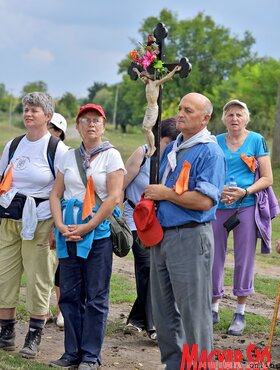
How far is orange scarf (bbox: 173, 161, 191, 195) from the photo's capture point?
16.6ft

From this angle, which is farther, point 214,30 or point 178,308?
point 214,30

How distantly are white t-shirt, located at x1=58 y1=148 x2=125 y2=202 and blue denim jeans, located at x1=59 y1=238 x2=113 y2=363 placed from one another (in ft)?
1.27

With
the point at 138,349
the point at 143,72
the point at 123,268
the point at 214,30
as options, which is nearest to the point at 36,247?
the point at 138,349

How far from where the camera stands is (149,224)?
5.21 metres

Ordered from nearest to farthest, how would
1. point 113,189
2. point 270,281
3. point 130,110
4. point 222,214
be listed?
point 113,189 < point 222,214 < point 270,281 < point 130,110

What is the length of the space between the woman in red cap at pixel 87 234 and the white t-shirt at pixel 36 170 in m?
0.26

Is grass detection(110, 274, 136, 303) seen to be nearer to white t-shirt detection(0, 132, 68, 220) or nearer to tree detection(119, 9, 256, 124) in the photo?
white t-shirt detection(0, 132, 68, 220)

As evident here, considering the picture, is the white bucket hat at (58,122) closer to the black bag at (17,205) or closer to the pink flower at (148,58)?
the black bag at (17,205)

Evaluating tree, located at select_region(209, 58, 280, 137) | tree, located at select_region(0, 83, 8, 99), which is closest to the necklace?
tree, located at select_region(209, 58, 280, 137)

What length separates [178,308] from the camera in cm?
528

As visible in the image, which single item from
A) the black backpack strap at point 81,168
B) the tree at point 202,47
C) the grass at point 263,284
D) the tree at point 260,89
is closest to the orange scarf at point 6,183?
the black backpack strap at point 81,168

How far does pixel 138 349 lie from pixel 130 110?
7165 cm

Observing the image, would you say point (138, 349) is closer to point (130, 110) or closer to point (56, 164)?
point (56, 164)

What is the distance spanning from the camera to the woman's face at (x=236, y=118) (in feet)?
23.4
